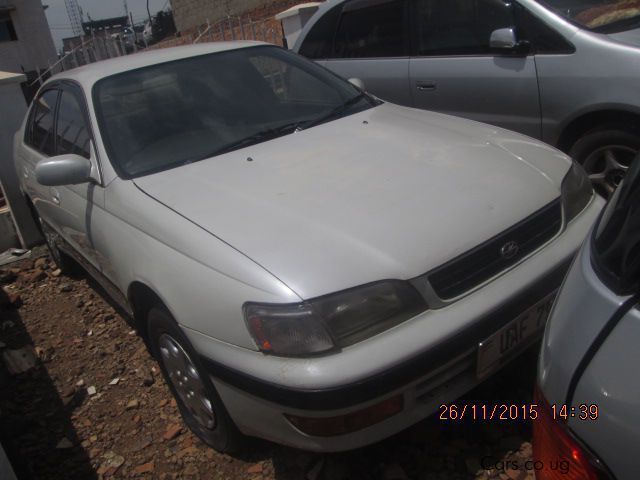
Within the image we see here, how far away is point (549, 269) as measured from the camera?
2.12 m

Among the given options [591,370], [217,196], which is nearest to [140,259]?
[217,196]

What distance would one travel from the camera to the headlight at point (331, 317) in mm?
1798

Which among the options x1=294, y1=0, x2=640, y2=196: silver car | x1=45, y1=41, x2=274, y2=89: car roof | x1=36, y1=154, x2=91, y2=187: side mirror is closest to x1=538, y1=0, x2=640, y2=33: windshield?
x1=294, y1=0, x2=640, y2=196: silver car

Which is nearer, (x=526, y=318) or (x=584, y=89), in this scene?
(x=526, y=318)

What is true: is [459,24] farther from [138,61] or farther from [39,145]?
[39,145]

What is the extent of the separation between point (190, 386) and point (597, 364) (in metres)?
1.69

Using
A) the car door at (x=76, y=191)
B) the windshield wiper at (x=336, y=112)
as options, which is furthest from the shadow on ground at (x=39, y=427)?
the windshield wiper at (x=336, y=112)

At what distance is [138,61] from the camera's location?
3.24 m

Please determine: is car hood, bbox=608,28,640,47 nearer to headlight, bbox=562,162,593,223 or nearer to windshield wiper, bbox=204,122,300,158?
headlight, bbox=562,162,593,223

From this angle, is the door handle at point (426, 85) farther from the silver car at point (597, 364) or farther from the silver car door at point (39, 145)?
the silver car at point (597, 364)

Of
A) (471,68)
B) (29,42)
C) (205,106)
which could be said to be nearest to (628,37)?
(471,68)

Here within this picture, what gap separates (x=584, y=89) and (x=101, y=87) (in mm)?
2768

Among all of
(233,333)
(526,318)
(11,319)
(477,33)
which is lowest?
(11,319)

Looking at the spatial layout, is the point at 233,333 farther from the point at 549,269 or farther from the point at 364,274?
the point at 549,269
